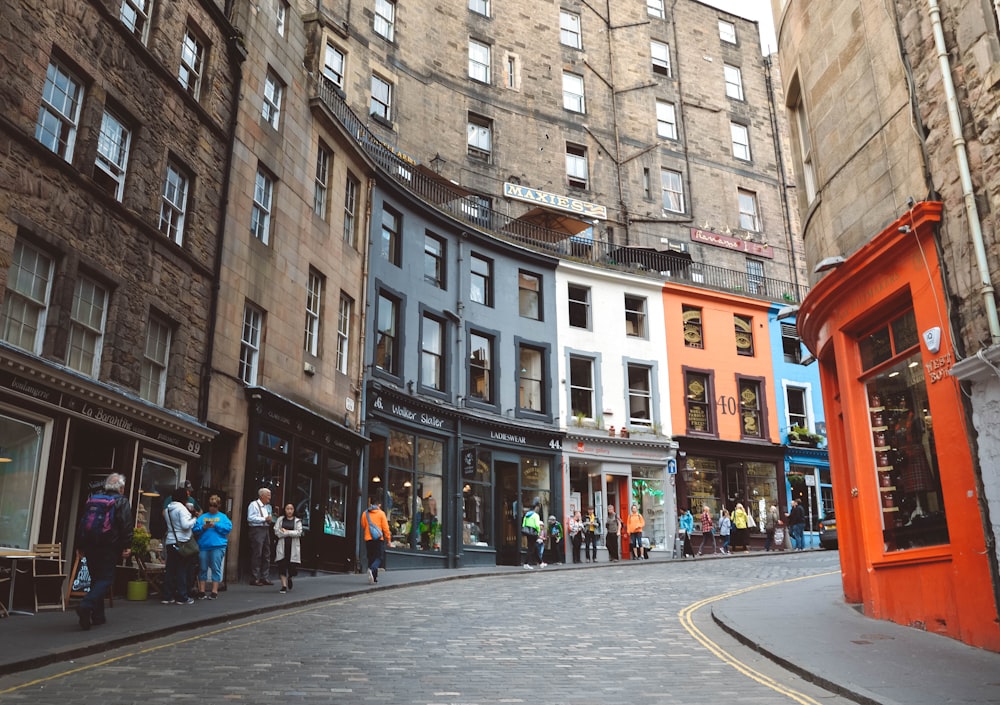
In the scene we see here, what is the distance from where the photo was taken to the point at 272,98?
20.2 m

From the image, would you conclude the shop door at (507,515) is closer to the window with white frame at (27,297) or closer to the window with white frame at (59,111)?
the window with white frame at (27,297)

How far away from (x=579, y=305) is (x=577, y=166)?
23.8 ft

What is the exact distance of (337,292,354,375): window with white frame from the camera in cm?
2228

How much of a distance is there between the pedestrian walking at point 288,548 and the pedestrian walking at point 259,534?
306 millimetres

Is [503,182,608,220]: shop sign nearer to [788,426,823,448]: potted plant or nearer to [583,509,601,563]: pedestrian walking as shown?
[788,426,823,448]: potted plant

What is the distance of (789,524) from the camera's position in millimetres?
31312

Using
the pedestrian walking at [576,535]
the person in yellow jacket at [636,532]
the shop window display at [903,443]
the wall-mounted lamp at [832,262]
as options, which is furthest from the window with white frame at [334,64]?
the shop window display at [903,443]

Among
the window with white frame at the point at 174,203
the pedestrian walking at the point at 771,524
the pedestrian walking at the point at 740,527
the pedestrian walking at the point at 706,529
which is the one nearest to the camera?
the window with white frame at the point at 174,203

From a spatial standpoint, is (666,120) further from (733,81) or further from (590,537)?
(590,537)

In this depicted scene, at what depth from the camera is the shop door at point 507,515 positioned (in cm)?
2694

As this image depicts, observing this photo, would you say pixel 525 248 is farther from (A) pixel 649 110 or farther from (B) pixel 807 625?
(B) pixel 807 625

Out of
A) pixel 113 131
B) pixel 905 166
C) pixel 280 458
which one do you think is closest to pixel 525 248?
pixel 280 458

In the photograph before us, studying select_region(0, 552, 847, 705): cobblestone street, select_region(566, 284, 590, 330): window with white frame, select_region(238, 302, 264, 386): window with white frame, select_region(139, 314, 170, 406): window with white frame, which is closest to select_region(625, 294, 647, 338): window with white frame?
select_region(566, 284, 590, 330): window with white frame

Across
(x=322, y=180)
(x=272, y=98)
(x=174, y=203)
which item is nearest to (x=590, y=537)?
(x=322, y=180)
